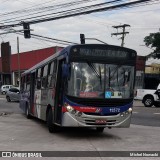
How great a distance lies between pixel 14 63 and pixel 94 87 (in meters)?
57.6

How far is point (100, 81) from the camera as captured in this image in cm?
1200

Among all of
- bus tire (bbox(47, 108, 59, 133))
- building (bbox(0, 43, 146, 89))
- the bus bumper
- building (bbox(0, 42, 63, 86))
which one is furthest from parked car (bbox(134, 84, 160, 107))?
building (bbox(0, 42, 63, 86))

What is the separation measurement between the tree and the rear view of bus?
46.2m

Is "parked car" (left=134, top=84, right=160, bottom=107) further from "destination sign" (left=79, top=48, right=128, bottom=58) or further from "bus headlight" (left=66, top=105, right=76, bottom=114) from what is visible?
"bus headlight" (left=66, top=105, right=76, bottom=114)

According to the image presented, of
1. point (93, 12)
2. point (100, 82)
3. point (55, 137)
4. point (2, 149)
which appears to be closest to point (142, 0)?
point (93, 12)

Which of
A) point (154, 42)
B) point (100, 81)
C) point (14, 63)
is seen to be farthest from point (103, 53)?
point (14, 63)

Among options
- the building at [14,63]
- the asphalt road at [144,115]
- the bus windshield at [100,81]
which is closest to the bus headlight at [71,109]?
the bus windshield at [100,81]

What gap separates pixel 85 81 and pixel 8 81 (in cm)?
6086

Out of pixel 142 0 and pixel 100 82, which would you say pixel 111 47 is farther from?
pixel 142 0

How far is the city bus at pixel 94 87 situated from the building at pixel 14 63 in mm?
46431

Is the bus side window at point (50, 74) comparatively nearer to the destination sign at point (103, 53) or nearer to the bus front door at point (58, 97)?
the bus front door at point (58, 97)

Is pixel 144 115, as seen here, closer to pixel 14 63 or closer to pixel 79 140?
pixel 79 140

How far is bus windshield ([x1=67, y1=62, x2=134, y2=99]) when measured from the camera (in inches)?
466

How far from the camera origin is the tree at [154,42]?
5734 cm
